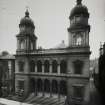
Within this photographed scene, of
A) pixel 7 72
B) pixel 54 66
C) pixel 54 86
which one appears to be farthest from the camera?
pixel 7 72

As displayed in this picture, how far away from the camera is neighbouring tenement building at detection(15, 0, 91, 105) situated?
5336 millimetres

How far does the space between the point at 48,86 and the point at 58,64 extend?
4.37 ft

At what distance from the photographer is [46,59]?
20.9 feet

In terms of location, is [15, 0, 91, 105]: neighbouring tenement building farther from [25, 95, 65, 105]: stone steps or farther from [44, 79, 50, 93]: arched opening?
[25, 95, 65, 105]: stone steps

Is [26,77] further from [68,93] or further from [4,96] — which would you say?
[68,93]

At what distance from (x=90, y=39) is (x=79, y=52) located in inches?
33.0

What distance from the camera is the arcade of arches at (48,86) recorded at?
18.9 feet

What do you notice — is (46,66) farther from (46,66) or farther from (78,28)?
(78,28)

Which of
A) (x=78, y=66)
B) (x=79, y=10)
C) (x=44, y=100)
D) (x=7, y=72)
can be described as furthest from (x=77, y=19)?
(x=7, y=72)

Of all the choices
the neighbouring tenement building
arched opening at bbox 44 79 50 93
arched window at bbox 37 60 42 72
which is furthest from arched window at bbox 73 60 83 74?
arched window at bbox 37 60 42 72

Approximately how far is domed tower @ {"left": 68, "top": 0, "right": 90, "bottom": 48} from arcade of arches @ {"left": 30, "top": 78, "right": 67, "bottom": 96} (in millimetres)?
2168

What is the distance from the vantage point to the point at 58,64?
5.91 meters

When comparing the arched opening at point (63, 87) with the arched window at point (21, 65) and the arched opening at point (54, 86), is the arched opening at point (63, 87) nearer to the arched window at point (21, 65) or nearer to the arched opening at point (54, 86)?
the arched opening at point (54, 86)

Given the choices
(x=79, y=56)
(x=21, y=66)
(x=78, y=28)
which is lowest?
(x=21, y=66)
